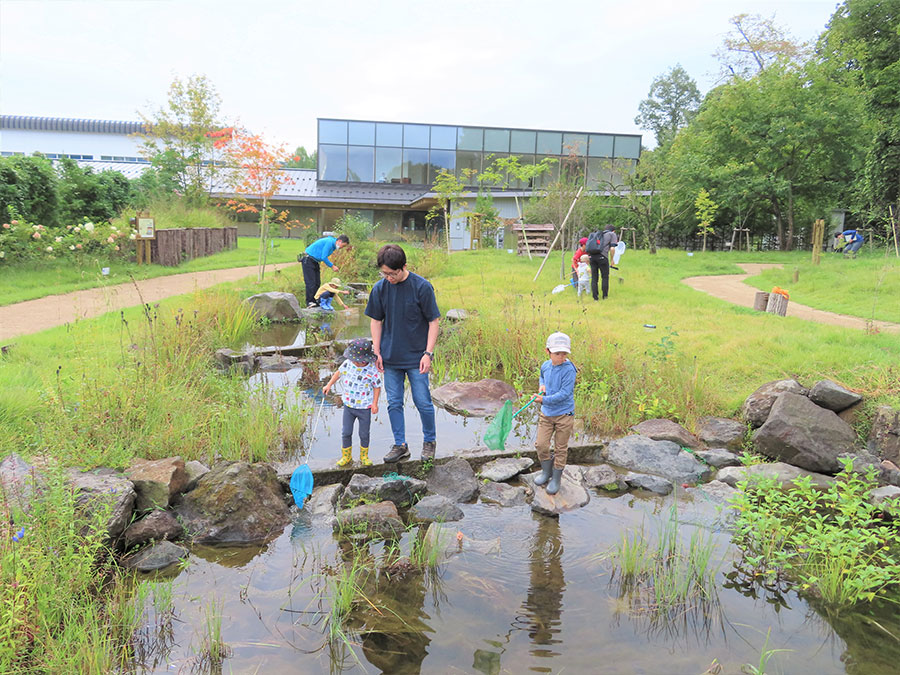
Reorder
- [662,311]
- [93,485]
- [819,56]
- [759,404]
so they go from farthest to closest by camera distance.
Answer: [819,56] < [662,311] < [759,404] < [93,485]

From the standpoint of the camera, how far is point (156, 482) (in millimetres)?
4137

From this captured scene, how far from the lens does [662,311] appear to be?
11.2 meters

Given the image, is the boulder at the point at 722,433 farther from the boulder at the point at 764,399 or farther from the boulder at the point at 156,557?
the boulder at the point at 156,557

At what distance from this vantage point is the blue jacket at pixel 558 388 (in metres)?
4.59

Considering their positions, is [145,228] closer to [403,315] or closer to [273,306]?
[273,306]

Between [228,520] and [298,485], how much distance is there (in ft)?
1.90

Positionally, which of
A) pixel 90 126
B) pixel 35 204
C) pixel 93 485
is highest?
pixel 90 126

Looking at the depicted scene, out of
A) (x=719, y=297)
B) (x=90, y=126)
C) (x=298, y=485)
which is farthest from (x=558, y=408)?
(x=90, y=126)

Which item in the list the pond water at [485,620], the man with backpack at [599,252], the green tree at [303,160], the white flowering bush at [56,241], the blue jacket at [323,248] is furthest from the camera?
the green tree at [303,160]

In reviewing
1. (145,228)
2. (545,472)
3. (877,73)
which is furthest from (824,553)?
(877,73)

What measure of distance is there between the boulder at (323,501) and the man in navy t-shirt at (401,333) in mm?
561

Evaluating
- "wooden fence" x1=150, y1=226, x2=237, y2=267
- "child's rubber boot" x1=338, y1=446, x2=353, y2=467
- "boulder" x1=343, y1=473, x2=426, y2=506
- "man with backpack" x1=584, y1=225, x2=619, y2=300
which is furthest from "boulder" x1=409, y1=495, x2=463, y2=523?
"wooden fence" x1=150, y1=226, x2=237, y2=267

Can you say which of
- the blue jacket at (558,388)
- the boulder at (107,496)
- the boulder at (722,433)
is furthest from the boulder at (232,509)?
the boulder at (722,433)

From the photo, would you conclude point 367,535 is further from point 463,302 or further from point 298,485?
point 463,302
